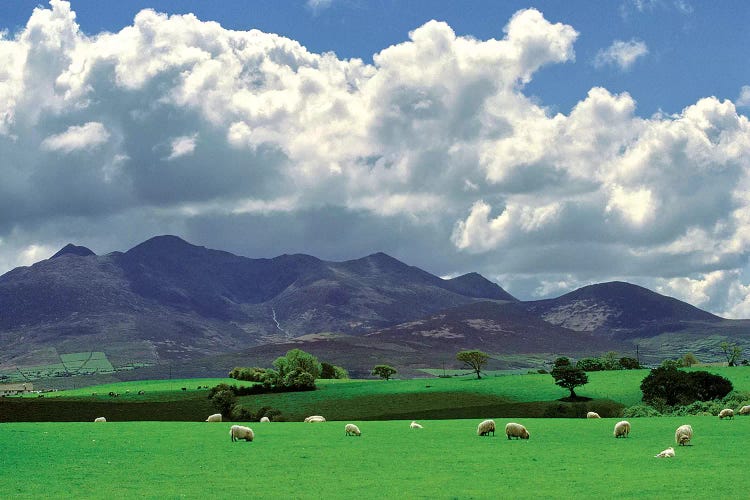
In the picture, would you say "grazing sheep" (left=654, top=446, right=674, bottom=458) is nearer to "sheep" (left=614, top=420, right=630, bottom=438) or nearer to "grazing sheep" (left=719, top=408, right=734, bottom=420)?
"sheep" (left=614, top=420, right=630, bottom=438)

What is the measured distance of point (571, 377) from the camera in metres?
153

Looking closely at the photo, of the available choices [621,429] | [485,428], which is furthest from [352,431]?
[621,429]

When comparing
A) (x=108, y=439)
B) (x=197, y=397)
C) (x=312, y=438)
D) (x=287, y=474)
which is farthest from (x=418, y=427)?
(x=197, y=397)

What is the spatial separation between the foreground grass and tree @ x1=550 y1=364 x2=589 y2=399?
82338 mm

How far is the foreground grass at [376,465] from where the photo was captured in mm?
36656

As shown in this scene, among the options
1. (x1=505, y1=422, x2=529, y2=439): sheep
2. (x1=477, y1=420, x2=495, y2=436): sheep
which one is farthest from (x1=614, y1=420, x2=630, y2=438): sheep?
(x1=477, y1=420, x2=495, y2=436): sheep

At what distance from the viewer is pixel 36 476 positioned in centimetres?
4262

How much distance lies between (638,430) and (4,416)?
11392 cm

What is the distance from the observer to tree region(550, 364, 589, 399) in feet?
500

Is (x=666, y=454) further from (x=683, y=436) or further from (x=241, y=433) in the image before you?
(x=241, y=433)

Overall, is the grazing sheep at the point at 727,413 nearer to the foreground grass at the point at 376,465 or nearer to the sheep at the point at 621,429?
the foreground grass at the point at 376,465

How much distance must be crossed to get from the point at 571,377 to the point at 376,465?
11392 cm

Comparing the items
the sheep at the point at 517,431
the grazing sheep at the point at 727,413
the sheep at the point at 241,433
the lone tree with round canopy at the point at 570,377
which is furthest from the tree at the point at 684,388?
the sheep at the point at 241,433

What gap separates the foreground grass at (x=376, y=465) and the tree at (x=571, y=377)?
82338mm
